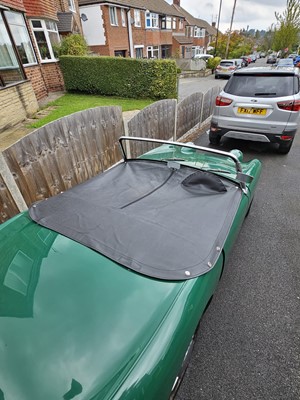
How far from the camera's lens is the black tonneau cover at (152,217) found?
4.27 ft

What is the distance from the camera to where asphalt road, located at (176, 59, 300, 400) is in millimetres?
1594

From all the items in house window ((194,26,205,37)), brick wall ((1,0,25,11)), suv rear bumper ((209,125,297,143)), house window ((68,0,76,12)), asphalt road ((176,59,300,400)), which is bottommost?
asphalt road ((176,59,300,400))

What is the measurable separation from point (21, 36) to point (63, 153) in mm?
8744

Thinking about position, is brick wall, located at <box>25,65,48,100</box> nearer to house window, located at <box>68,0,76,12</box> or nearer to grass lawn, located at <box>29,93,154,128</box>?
grass lawn, located at <box>29,93,154,128</box>

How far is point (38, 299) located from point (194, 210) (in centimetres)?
116

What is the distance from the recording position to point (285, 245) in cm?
281

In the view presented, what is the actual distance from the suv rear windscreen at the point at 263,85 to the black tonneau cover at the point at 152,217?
377 centimetres

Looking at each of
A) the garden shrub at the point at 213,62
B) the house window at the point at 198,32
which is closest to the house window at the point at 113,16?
the garden shrub at the point at 213,62

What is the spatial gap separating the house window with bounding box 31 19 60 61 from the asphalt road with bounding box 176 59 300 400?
12.7m

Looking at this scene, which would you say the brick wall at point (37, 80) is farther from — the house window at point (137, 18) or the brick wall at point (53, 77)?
the house window at point (137, 18)

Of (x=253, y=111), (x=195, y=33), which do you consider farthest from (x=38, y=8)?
(x=195, y=33)

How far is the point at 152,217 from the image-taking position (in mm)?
1593

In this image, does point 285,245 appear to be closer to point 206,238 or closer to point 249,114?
point 206,238

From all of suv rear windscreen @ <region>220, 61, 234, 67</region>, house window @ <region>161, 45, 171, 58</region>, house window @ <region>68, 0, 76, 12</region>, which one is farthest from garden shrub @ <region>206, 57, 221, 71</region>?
house window @ <region>68, 0, 76, 12</region>
